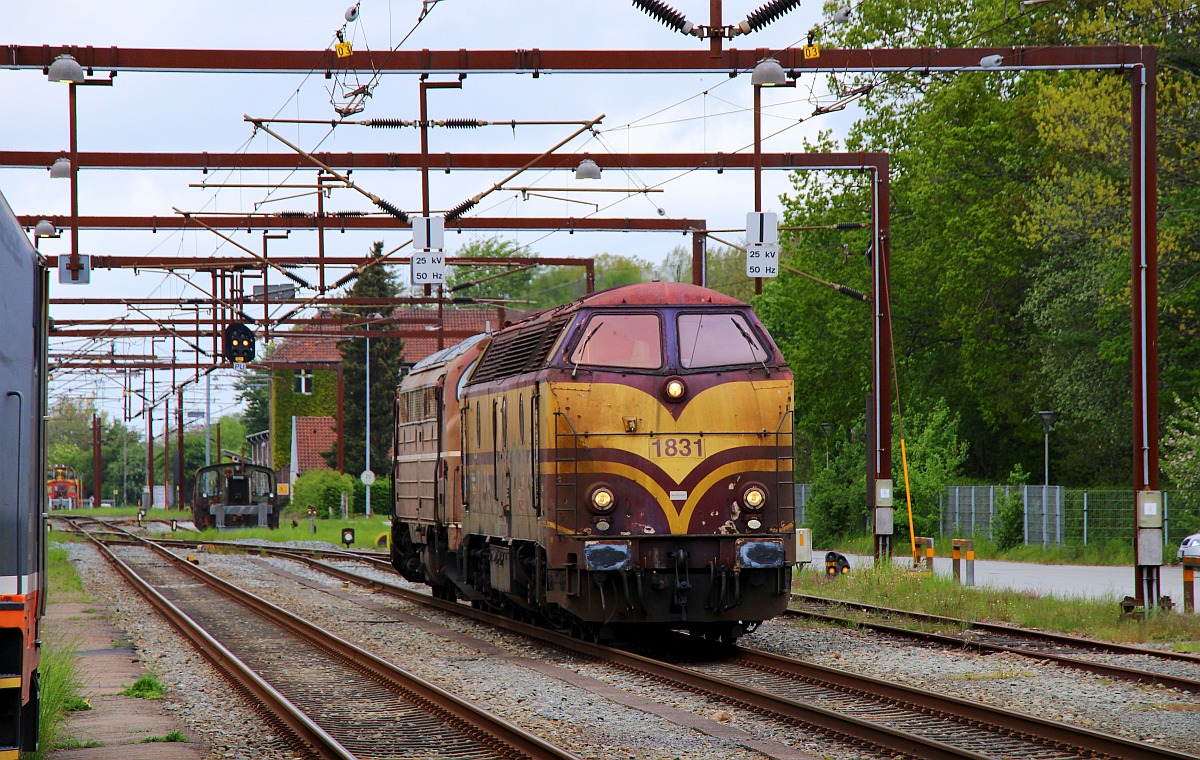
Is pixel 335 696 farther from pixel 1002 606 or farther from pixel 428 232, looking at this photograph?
pixel 428 232

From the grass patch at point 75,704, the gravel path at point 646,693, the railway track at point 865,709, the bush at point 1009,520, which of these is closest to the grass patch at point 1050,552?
the bush at point 1009,520

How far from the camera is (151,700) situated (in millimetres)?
13102

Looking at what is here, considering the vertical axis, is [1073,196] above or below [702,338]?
above

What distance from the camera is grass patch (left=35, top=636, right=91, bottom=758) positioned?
10.4 m

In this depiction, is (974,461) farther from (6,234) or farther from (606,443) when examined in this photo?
(6,234)

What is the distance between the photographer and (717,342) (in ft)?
49.7

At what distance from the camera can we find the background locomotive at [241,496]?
56.6 metres

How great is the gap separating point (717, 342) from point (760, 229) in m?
8.00

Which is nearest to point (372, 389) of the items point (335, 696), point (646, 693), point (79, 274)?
point (79, 274)

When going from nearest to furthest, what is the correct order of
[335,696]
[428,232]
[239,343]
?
[335,696] < [428,232] < [239,343]

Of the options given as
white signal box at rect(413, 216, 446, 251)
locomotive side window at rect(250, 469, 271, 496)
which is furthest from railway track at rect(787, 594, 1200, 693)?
locomotive side window at rect(250, 469, 271, 496)

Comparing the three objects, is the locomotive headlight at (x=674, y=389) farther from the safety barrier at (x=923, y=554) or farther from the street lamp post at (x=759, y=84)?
the safety barrier at (x=923, y=554)

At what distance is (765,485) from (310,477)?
177ft

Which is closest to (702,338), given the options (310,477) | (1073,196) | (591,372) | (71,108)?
(591,372)
